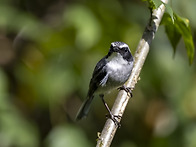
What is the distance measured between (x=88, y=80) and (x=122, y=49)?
51.8 inches

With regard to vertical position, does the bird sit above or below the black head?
below

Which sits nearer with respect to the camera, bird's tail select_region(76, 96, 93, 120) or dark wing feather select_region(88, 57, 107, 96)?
dark wing feather select_region(88, 57, 107, 96)

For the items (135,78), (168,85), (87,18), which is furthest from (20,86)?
(135,78)

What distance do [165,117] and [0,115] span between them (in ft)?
7.60

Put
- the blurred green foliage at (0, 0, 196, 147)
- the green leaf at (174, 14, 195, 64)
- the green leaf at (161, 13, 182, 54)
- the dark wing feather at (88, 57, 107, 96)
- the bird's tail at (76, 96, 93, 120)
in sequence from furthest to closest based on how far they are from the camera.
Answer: the blurred green foliage at (0, 0, 196, 147)
the bird's tail at (76, 96, 93, 120)
the dark wing feather at (88, 57, 107, 96)
the green leaf at (161, 13, 182, 54)
the green leaf at (174, 14, 195, 64)

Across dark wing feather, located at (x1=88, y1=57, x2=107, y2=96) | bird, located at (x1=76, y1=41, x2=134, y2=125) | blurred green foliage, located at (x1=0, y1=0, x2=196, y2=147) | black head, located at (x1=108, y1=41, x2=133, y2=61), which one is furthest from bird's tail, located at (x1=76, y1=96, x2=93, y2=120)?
black head, located at (x1=108, y1=41, x2=133, y2=61)

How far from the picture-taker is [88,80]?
5059mm

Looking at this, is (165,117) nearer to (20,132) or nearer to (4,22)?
(20,132)

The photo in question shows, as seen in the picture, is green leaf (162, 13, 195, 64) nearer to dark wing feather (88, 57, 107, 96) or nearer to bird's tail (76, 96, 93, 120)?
dark wing feather (88, 57, 107, 96)

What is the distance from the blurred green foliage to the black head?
971 millimetres

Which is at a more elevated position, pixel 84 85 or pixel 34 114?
pixel 84 85

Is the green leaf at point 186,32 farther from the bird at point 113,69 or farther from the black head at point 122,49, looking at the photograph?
the black head at point 122,49

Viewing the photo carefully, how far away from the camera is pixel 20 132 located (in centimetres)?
501

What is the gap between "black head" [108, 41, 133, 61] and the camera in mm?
3789
